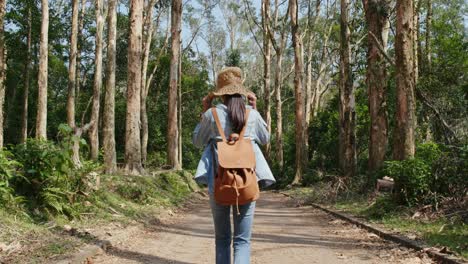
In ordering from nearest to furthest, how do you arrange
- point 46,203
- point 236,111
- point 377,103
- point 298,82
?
point 236,111 < point 46,203 < point 377,103 < point 298,82

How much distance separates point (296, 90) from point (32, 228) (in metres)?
20.6

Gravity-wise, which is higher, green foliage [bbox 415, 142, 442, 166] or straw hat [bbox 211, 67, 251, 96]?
straw hat [bbox 211, 67, 251, 96]

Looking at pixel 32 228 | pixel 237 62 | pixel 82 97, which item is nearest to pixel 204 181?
pixel 32 228

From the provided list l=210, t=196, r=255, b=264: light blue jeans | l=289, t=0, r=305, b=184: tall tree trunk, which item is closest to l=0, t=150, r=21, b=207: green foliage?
l=210, t=196, r=255, b=264: light blue jeans

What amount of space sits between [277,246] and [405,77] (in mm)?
5123

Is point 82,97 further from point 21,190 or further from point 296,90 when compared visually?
point 21,190

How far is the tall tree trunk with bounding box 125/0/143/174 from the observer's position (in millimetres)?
15594

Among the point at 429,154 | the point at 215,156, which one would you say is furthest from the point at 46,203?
the point at 429,154

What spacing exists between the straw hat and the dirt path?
273 cm

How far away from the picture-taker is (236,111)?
425 cm

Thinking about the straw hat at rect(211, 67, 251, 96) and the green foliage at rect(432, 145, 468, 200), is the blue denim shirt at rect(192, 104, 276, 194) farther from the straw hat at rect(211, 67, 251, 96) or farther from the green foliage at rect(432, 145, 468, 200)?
the green foliage at rect(432, 145, 468, 200)

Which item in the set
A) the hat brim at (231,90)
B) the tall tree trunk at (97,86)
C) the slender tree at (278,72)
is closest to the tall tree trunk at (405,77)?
the hat brim at (231,90)

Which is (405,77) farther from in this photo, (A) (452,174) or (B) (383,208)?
(B) (383,208)

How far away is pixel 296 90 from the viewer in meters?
26.1
